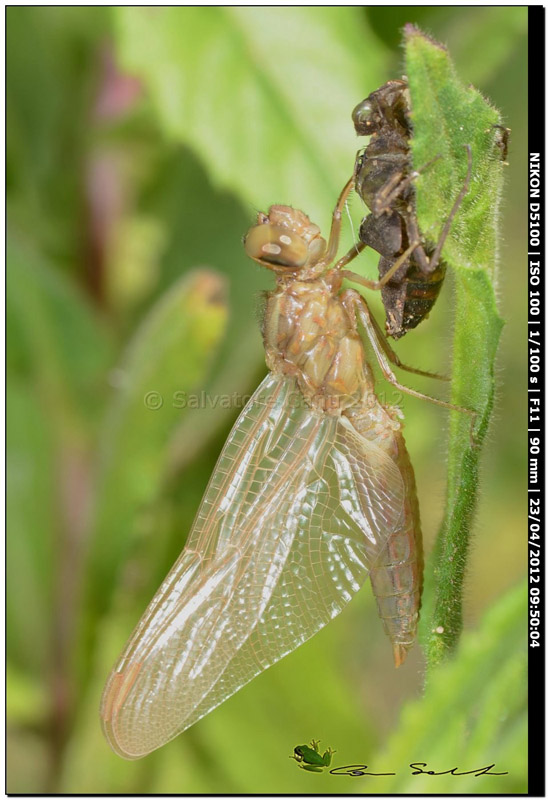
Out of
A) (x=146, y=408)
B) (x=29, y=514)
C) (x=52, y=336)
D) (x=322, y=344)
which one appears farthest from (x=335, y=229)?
(x=29, y=514)

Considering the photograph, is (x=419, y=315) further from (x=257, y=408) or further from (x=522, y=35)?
(x=522, y=35)

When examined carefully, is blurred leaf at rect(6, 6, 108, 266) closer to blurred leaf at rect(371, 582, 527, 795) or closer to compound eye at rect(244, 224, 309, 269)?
compound eye at rect(244, 224, 309, 269)

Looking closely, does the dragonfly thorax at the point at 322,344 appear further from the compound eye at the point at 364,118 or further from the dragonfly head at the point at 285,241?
the compound eye at the point at 364,118

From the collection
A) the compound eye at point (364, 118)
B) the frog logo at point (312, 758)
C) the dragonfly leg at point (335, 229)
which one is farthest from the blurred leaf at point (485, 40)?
the frog logo at point (312, 758)

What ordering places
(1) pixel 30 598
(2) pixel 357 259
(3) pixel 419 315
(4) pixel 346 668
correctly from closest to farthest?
(3) pixel 419 315
(2) pixel 357 259
(1) pixel 30 598
(4) pixel 346 668

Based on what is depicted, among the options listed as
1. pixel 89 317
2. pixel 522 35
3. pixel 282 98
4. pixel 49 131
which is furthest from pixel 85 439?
pixel 522 35

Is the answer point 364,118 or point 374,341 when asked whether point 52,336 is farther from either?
Result: point 364,118

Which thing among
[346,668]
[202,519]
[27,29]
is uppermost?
[27,29]
